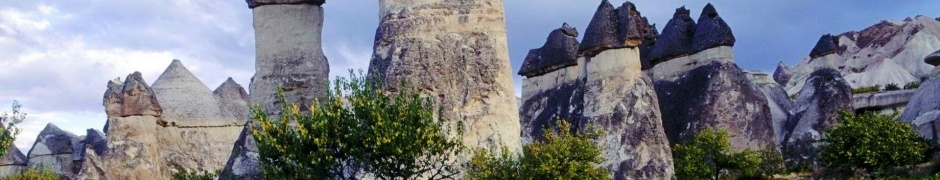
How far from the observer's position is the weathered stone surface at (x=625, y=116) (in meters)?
21.6

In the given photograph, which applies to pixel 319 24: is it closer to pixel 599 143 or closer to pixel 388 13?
pixel 388 13

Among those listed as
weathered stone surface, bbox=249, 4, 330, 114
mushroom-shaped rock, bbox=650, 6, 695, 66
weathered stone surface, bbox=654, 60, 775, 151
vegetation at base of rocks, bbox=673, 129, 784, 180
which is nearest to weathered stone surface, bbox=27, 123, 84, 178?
weathered stone surface, bbox=249, 4, 330, 114

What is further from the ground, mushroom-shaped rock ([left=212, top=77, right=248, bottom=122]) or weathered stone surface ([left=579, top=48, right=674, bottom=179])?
mushroom-shaped rock ([left=212, top=77, right=248, bottom=122])

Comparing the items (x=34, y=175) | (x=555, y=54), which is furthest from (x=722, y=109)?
(x=34, y=175)

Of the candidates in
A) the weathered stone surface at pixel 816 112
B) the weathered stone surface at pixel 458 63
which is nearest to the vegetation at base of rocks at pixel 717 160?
the weathered stone surface at pixel 816 112

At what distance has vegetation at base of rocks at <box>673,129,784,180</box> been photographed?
2302 cm

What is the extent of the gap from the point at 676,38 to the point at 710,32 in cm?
88

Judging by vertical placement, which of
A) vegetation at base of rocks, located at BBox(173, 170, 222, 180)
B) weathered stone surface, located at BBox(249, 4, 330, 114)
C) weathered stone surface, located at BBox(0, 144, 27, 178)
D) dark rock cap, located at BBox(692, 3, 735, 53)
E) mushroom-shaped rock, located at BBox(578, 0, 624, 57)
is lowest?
vegetation at base of rocks, located at BBox(173, 170, 222, 180)

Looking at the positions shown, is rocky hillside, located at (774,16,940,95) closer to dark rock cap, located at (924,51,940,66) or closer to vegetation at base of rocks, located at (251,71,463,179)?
dark rock cap, located at (924,51,940,66)

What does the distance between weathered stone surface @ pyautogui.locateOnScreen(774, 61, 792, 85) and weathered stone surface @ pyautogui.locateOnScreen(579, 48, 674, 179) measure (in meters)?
23.3

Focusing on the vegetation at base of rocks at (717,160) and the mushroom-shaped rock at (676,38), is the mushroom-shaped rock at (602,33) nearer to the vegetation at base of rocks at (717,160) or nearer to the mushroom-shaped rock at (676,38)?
the vegetation at base of rocks at (717,160)

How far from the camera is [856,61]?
5184 cm

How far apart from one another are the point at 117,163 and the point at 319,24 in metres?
6.26

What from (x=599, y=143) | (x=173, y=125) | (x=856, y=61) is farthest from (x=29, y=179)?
(x=856, y=61)
